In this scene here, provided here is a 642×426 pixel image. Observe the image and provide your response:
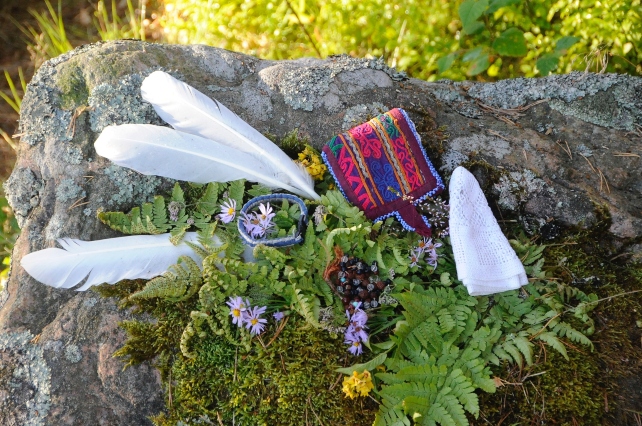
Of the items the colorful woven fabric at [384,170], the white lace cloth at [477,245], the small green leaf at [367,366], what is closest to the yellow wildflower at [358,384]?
the small green leaf at [367,366]

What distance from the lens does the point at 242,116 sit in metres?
3.30

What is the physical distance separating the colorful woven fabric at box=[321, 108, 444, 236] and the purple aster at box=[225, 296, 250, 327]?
0.87 metres

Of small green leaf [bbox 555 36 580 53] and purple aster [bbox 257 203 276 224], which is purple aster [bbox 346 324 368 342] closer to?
purple aster [bbox 257 203 276 224]

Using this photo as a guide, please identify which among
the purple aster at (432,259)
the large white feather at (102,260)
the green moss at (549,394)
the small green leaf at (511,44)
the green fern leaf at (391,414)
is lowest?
the green moss at (549,394)

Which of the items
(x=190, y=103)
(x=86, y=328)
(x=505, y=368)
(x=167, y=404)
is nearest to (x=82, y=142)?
(x=190, y=103)

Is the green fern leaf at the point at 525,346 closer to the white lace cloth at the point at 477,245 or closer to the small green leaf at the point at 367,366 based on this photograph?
the white lace cloth at the point at 477,245

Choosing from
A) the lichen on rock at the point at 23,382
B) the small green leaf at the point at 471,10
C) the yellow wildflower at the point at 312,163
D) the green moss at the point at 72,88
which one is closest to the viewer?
the lichen on rock at the point at 23,382

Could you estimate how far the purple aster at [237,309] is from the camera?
2590 mm

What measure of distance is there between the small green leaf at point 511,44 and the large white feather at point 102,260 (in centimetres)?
327

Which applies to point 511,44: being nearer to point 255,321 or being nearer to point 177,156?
point 177,156

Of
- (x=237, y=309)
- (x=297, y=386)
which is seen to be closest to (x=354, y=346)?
(x=297, y=386)

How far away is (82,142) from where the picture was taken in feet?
10.4

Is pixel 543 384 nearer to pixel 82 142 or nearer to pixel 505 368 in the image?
pixel 505 368

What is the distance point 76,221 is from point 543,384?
2813mm
